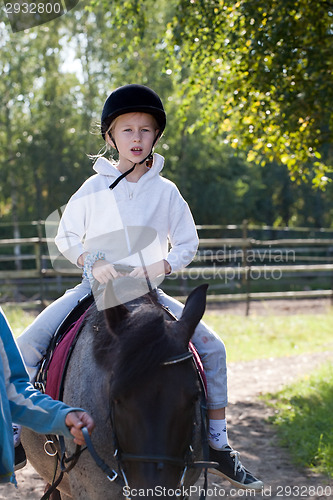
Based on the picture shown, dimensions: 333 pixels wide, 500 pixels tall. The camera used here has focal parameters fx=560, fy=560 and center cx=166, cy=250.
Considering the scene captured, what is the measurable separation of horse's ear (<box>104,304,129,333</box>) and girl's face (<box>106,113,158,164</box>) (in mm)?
979

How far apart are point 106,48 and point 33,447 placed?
2290cm

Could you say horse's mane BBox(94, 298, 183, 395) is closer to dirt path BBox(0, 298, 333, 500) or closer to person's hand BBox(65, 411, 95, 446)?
person's hand BBox(65, 411, 95, 446)

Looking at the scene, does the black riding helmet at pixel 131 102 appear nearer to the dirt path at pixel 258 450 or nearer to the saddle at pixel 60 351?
the saddle at pixel 60 351

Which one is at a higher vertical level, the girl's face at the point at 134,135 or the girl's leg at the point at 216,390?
the girl's face at the point at 134,135

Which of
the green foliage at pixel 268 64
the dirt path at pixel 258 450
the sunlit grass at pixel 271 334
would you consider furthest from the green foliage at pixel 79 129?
the dirt path at pixel 258 450

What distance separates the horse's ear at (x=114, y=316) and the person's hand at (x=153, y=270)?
14.6 inches

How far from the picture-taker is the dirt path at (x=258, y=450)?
170 inches

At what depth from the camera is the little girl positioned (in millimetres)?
2750

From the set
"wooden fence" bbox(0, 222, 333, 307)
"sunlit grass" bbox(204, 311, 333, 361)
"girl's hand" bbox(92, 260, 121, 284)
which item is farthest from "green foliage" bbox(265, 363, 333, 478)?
"wooden fence" bbox(0, 222, 333, 307)

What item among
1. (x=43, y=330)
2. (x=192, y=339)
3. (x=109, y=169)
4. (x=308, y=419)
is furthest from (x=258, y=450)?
(x=109, y=169)

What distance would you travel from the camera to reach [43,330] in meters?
2.85

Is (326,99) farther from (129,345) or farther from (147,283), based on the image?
(129,345)

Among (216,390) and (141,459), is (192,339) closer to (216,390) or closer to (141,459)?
(216,390)

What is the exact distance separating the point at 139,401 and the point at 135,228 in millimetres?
1064
